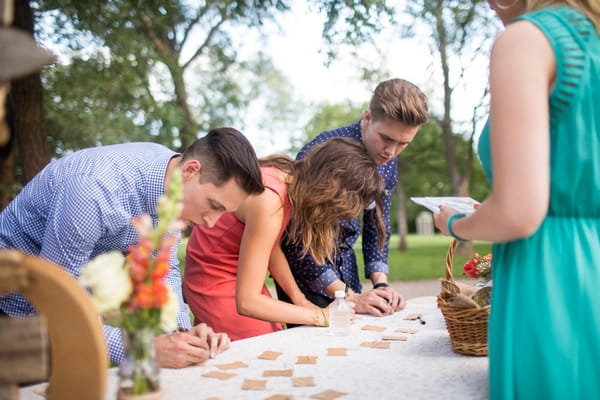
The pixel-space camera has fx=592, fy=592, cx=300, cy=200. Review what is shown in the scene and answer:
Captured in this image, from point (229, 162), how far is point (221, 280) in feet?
2.87

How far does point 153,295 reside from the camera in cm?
130

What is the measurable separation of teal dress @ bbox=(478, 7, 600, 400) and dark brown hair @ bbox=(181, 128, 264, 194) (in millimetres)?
1275

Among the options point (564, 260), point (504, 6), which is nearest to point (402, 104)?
point (504, 6)

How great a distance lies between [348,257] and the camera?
12.4 feet

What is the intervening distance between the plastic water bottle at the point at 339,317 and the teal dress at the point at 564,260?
1.20 metres

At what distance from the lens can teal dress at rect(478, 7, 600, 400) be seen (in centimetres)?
152

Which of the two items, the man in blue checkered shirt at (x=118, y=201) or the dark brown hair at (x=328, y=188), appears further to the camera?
the dark brown hair at (x=328, y=188)

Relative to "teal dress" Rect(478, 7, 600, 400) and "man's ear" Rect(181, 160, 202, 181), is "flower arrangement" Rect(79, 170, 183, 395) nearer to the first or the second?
"teal dress" Rect(478, 7, 600, 400)

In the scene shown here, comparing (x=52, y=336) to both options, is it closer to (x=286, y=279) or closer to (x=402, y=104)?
(x=286, y=279)

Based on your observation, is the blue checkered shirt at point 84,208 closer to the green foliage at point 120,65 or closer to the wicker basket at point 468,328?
the wicker basket at point 468,328

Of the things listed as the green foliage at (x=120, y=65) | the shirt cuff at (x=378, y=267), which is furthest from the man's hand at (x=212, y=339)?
the green foliage at (x=120, y=65)

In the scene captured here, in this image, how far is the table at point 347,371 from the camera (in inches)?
76.4

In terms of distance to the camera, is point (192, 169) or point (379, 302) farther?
point (379, 302)

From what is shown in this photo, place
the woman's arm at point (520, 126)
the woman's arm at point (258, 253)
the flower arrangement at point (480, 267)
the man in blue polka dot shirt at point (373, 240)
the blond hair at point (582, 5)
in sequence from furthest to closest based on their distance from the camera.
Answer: the man in blue polka dot shirt at point (373, 240), the flower arrangement at point (480, 267), the woman's arm at point (258, 253), the blond hair at point (582, 5), the woman's arm at point (520, 126)
